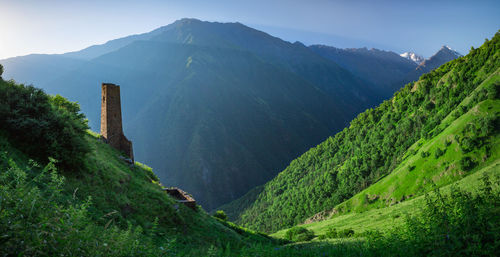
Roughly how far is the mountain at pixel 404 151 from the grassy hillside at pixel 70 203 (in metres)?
23.9

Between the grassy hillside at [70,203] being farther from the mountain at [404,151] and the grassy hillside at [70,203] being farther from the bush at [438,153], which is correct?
the bush at [438,153]

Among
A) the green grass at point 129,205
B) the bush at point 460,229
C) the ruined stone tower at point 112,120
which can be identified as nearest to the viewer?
the bush at point 460,229

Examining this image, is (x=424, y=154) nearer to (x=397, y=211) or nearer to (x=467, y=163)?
(x=467, y=163)

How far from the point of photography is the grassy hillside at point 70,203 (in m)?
3.84

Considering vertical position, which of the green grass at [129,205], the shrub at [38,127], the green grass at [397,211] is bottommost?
the green grass at [397,211]

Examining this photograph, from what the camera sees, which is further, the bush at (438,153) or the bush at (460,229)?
the bush at (438,153)

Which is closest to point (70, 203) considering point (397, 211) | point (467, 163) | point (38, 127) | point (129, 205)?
point (38, 127)

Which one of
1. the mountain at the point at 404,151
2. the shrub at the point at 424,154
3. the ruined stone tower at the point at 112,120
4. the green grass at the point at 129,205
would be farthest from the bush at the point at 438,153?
the ruined stone tower at the point at 112,120

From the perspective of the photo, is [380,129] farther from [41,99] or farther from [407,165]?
[41,99]

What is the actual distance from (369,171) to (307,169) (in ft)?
149

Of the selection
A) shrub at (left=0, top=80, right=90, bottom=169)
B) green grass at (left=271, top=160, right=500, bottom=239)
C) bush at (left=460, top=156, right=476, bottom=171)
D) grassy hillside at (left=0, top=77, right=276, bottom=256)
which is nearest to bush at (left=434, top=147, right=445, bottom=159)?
bush at (left=460, top=156, right=476, bottom=171)

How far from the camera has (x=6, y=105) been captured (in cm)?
1161

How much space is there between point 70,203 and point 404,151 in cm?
8726

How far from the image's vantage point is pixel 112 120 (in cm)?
2406
